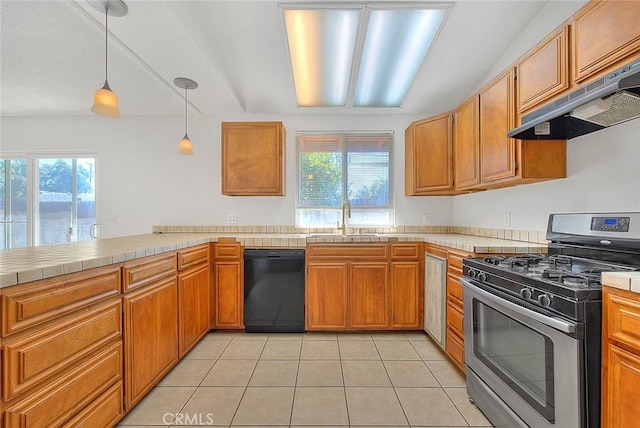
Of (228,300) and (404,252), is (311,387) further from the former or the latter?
(404,252)

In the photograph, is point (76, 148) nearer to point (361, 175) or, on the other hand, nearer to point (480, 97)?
point (361, 175)

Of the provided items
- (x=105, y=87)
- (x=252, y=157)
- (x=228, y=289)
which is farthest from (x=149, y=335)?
(x=252, y=157)

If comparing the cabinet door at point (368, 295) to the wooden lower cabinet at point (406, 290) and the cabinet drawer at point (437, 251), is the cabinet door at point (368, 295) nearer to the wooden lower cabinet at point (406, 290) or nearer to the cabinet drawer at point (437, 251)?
the wooden lower cabinet at point (406, 290)

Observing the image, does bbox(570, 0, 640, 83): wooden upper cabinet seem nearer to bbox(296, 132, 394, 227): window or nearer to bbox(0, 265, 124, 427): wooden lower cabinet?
bbox(296, 132, 394, 227): window

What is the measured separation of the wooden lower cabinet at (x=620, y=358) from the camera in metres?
0.94

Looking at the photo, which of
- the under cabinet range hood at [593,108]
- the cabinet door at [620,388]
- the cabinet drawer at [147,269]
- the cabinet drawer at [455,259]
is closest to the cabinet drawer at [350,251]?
the cabinet drawer at [455,259]

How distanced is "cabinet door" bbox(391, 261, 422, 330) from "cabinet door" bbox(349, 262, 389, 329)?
3.0 inches

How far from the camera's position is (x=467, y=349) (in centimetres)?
177

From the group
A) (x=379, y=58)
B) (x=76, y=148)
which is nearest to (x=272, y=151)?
(x=379, y=58)

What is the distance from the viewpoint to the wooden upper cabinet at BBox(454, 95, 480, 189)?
2.33 meters

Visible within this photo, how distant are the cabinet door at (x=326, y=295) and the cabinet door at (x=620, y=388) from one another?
186 cm

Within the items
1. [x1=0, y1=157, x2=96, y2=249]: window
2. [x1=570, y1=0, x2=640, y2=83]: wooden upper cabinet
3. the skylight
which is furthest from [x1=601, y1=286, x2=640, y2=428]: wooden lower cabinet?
[x1=0, y1=157, x2=96, y2=249]: window

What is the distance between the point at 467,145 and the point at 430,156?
493mm

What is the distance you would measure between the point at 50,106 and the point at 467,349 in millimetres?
4739
